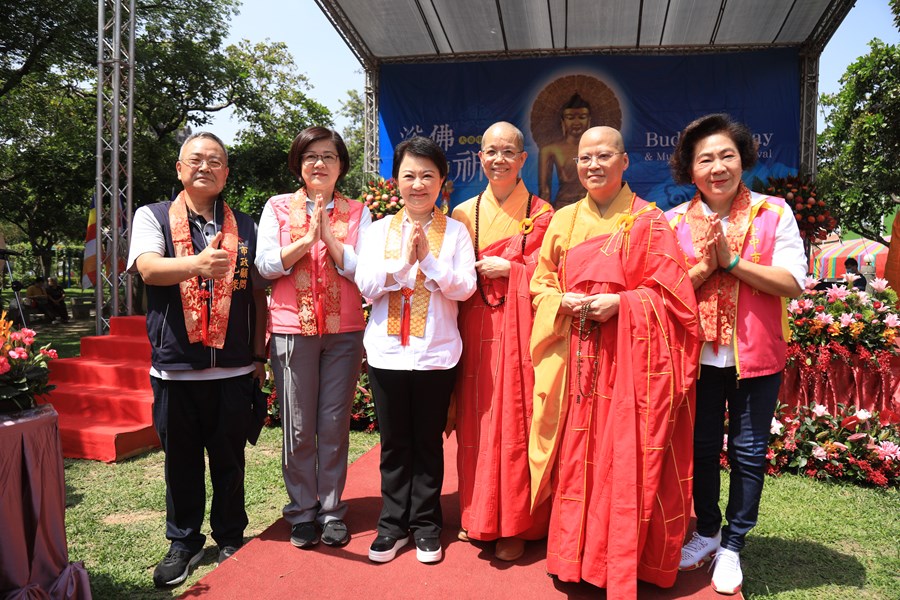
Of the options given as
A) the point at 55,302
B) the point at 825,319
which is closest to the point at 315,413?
the point at 825,319

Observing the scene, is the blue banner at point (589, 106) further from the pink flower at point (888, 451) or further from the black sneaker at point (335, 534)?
the black sneaker at point (335, 534)

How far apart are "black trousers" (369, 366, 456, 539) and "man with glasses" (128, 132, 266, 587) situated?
25.7 inches

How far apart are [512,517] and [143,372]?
162 inches

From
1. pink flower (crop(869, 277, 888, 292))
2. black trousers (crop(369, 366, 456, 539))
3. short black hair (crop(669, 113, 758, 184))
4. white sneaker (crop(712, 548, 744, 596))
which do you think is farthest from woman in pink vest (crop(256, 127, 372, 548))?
pink flower (crop(869, 277, 888, 292))

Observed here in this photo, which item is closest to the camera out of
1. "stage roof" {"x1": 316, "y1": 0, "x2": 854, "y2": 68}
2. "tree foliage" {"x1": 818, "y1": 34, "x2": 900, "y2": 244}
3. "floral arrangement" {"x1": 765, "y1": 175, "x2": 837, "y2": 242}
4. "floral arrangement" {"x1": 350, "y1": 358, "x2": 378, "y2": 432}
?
Result: "floral arrangement" {"x1": 350, "y1": 358, "x2": 378, "y2": 432}

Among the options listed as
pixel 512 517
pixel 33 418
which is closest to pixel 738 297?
pixel 512 517

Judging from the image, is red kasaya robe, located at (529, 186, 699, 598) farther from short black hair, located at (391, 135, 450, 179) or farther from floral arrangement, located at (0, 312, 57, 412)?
floral arrangement, located at (0, 312, 57, 412)

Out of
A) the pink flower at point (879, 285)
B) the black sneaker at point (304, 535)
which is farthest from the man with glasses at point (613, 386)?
the pink flower at point (879, 285)

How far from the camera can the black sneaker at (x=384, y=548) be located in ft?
8.98

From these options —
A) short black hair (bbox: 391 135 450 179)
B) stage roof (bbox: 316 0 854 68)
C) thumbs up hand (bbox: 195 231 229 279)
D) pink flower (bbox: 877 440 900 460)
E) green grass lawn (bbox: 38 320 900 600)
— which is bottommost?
green grass lawn (bbox: 38 320 900 600)

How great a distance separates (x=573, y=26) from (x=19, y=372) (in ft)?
27.1

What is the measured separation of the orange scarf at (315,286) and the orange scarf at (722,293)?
1.57 meters

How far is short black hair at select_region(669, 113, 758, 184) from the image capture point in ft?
8.36

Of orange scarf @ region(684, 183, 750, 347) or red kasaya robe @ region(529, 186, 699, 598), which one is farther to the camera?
orange scarf @ region(684, 183, 750, 347)
